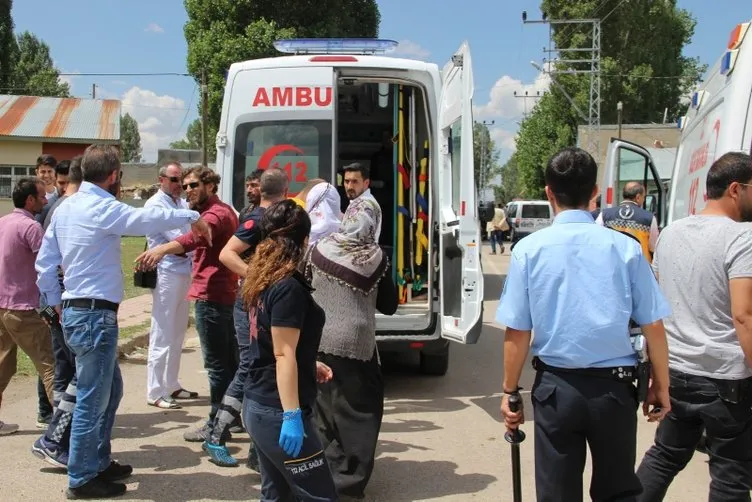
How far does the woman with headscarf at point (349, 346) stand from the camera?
441 centimetres

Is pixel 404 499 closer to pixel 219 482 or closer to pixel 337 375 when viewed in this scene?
pixel 337 375

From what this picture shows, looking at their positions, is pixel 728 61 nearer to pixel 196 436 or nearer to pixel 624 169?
pixel 196 436

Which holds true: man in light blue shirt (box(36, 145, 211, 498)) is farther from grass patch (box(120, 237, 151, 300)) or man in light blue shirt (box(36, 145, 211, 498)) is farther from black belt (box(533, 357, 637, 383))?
grass patch (box(120, 237, 151, 300))

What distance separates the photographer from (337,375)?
14.6 feet

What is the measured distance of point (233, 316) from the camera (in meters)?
5.20

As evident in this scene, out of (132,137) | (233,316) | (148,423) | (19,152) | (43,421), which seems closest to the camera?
(233,316)

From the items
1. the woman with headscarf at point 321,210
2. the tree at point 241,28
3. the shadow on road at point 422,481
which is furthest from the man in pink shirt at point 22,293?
the tree at point 241,28

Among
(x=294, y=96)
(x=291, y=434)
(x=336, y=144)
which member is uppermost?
(x=294, y=96)

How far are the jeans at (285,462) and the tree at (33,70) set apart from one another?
4502 centimetres

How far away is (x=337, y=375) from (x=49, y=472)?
2.02 metres

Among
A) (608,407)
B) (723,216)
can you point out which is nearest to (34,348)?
(608,407)

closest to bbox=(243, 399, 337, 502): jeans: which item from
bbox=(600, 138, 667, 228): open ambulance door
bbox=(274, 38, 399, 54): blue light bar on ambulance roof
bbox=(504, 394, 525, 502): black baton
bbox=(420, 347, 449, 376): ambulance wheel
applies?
bbox=(504, 394, 525, 502): black baton

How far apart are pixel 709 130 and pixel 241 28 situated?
17652 millimetres

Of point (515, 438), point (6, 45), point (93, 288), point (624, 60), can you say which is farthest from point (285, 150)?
point (6, 45)
